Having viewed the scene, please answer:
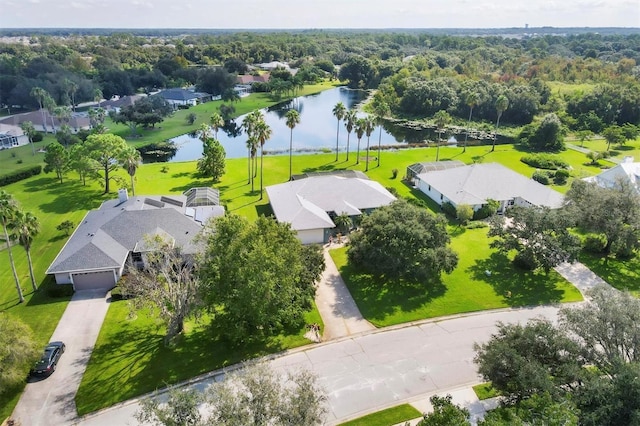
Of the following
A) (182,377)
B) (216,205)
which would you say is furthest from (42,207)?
(182,377)

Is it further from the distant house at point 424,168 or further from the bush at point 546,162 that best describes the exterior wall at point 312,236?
the bush at point 546,162

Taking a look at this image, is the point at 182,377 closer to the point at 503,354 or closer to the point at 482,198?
the point at 503,354

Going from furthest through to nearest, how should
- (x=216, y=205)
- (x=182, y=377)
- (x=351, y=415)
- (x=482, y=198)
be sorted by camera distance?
1. (x=482, y=198)
2. (x=216, y=205)
3. (x=182, y=377)
4. (x=351, y=415)

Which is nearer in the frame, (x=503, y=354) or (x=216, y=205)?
(x=503, y=354)

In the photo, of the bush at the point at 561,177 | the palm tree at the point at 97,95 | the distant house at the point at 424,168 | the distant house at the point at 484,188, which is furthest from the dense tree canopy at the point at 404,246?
the palm tree at the point at 97,95

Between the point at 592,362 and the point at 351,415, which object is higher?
the point at 592,362

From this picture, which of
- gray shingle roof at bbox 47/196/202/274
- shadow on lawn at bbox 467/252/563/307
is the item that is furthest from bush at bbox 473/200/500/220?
gray shingle roof at bbox 47/196/202/274
